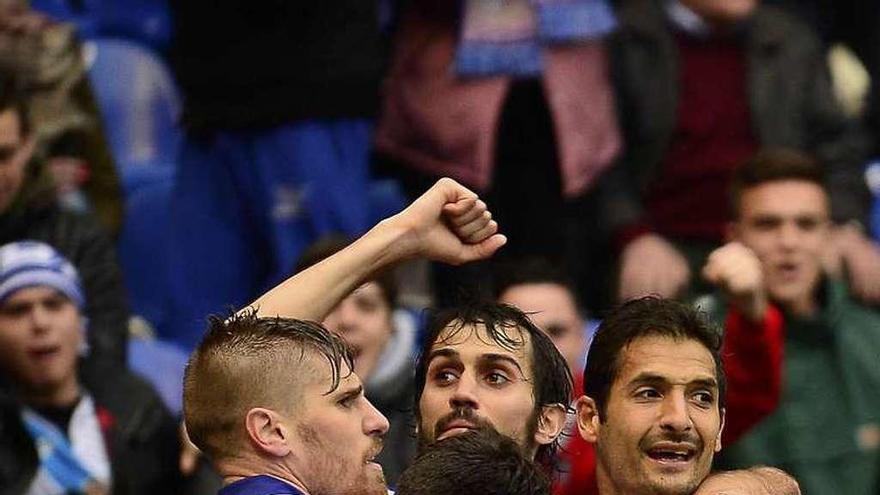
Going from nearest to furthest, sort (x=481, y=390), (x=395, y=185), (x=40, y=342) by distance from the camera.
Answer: (x=481, y=390) → (x=40, y=342) → (x=395, y=185)

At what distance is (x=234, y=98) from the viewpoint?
27.5 ft

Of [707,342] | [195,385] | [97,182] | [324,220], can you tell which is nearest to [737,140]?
[324,220]

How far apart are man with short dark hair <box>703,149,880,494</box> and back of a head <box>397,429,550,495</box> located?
9.36ft

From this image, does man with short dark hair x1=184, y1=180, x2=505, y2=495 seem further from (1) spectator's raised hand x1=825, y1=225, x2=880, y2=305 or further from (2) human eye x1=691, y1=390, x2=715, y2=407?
(1) spectator's raised hand x1=825, y1=225, x2=880, y2=305

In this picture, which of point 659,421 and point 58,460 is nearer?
point 659,421

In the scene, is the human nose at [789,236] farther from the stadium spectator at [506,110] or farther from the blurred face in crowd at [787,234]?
the stadium spectator at [506,110]

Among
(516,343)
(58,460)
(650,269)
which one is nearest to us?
(516,343)

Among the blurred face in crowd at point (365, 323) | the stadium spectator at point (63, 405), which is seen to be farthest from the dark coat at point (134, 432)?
the blurred face in crowd at point (365, 323)

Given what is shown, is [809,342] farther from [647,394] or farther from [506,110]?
[647,394]

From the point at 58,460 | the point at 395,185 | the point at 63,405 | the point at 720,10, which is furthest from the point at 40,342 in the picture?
the point at 720,10

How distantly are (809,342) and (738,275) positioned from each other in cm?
162

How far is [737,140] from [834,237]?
0.50 meters

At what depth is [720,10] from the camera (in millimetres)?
8938

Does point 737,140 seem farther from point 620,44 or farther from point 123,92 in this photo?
point 123,92
